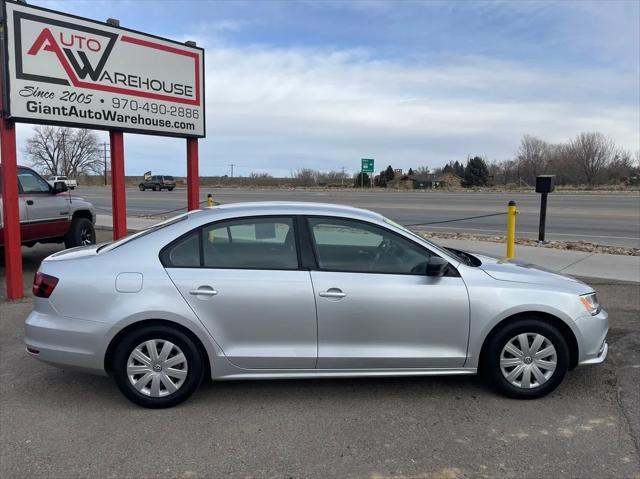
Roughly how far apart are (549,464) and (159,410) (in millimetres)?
2628

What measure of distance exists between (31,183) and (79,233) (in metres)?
1.34

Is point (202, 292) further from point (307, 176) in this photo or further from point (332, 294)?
point (307, 176)

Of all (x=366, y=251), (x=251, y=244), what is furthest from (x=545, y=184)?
(x=251, y=244)

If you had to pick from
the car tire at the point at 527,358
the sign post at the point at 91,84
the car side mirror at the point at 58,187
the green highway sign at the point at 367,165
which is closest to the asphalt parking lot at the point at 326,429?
the car tire at the point at 527,358

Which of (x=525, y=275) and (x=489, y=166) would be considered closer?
(x=525, y=275)

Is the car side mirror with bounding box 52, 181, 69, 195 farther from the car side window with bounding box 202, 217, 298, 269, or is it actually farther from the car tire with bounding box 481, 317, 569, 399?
the car tire with bounding box 481, 317, 569, 399

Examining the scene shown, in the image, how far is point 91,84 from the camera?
25.5 ft

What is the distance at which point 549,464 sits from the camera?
328 cm

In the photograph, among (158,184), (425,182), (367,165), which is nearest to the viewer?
(158,184)

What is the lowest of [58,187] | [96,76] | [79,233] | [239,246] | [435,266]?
[79,233]

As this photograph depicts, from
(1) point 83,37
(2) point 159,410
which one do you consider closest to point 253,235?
(2) point 159,410

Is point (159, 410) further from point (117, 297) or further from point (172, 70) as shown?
point (172, 70)

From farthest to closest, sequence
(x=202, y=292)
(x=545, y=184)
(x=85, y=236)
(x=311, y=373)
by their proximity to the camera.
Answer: (x=545, y=184)
(x=85, y=236)
(x=311, y=373)
(x=202, y=292)

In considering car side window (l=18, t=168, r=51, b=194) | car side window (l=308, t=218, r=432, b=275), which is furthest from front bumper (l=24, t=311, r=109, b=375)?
car side window (l=18, t=168, r=51, b=194)
